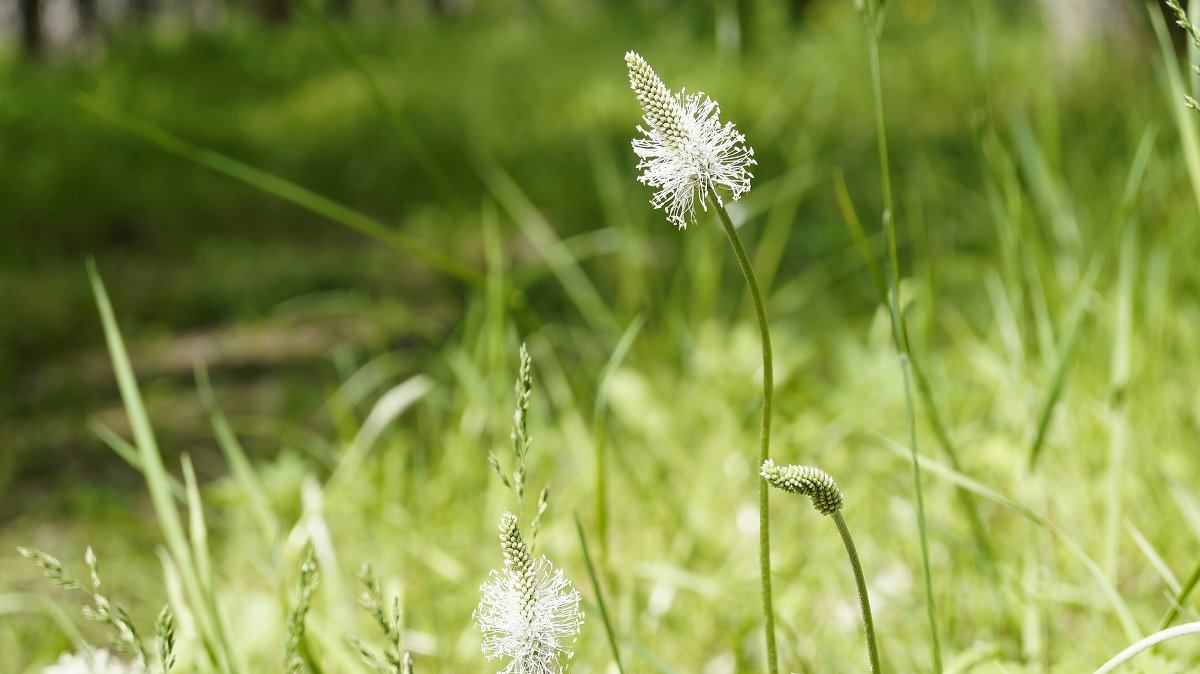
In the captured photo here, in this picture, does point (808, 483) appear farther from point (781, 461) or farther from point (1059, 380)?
point (781, 461)

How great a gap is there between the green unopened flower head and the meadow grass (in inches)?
10.5

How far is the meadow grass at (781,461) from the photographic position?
1.16 metres

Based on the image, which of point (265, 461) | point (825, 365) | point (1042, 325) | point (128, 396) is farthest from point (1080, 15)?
point (128, 396)

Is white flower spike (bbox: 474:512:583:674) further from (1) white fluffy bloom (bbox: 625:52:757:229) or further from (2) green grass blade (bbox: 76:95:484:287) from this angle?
(2) green grass blade (bbox: 76:95:484:287)

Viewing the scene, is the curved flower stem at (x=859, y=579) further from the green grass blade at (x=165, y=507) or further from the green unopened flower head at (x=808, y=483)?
the green grass blade at (x=165, y=507)

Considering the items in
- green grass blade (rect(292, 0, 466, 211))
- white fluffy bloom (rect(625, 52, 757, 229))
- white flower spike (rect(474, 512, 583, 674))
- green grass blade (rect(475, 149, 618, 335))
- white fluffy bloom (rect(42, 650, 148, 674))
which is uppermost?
green grass blade (rect(475, 149, 618, 335))

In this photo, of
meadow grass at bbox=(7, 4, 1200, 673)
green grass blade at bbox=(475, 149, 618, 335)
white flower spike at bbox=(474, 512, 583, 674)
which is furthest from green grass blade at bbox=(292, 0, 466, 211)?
white flower spike at bbox=(474, 512, 583, 674)

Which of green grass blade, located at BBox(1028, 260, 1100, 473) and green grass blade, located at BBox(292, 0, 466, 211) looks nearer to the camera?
green grass blade, located at BBox(1028, 260, 1100, 473)

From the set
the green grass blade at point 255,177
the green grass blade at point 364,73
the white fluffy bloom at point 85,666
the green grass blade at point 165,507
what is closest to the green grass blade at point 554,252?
the green grass blade at point 364,73

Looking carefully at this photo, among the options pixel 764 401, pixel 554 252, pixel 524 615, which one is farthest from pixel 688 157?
pixel 554 252

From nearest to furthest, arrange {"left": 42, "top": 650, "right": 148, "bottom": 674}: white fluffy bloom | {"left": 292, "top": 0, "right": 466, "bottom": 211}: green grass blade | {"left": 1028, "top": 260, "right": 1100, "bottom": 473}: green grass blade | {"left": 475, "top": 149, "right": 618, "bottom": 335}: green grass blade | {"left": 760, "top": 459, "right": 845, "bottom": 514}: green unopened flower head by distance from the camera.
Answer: {"left": 760, "top": 459, "right": 845, "bottom": 514}: green unopened flower head < {"left": 42, "top": 650, "right": 148, "bottom": 674}: white fluffy bloom < {"left": 1028, "top": 260, "right": 1100, "bottom": 473}: green grass blade < {"left": 292, "top": 0, "right": 466, "bottom": 211}: green grass blade < {"left": 475, "top": 149, "right": 618, "bottom": 335}: green grass blade

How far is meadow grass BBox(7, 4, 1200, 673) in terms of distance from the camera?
3.81 ft

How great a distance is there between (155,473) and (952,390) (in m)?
1.58

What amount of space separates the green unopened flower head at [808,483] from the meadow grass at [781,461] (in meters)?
0.27
